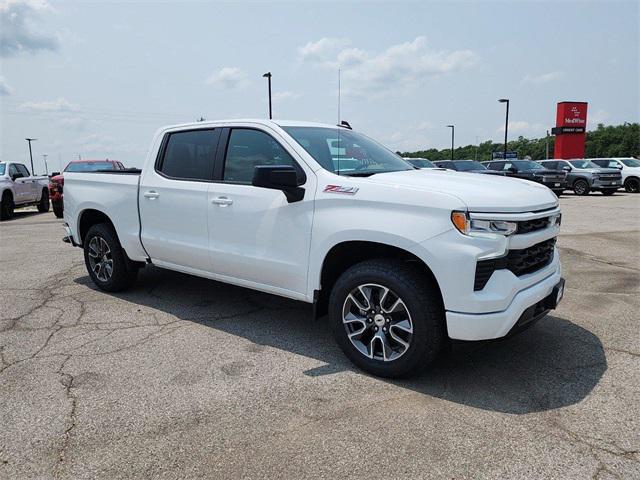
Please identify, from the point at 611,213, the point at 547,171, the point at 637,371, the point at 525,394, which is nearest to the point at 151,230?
the point at 525,394

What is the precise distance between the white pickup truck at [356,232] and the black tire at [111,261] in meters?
0.56

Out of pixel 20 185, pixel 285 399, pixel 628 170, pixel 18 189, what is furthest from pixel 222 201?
pixel 628 170

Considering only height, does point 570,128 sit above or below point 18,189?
above

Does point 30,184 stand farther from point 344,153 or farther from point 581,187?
point 581,187

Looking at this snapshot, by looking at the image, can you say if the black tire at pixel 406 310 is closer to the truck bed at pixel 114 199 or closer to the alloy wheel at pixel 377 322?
the alloy wheel at pixel 377 322

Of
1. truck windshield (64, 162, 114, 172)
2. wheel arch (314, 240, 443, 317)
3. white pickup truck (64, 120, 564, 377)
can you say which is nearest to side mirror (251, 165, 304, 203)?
white pickup truck (64, 120, 564, 377)

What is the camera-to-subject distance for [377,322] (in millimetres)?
3555

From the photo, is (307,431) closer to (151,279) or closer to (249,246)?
(249,246)

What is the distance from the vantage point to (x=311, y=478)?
249 centimetres

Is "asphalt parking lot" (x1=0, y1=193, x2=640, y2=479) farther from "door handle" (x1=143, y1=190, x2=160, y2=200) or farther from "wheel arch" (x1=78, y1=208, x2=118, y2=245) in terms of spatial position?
"door handle" (x1=143, y1=190, x2=160, y2=200)

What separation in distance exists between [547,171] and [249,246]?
66.3 ft

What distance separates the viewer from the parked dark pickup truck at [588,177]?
22.5 metres

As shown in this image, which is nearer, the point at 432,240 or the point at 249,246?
the point at 432,240

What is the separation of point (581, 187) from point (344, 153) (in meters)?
22.4
